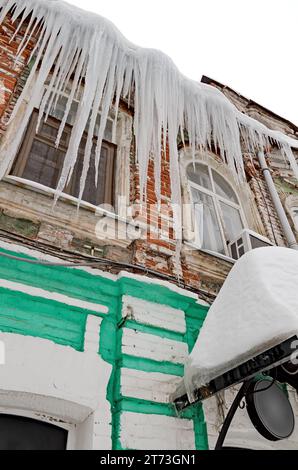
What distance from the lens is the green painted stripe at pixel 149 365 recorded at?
2.51 m

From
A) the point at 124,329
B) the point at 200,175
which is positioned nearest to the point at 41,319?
the point at 124,329

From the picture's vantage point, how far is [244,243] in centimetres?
419

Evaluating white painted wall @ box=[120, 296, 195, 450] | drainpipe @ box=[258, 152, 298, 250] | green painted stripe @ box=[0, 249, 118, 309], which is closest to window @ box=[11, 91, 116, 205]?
green painted stripe @ box=[0, 249, 118, 309]

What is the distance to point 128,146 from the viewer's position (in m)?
4.44

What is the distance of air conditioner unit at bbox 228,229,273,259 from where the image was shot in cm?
418

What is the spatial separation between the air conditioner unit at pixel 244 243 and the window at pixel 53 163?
5.48 ft

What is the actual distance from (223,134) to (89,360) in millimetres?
3463

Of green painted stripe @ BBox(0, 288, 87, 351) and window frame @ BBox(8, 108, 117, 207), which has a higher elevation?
window frame @ BBox(8, 108, 117, 207)

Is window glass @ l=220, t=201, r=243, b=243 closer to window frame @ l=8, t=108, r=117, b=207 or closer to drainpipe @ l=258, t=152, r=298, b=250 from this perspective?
drainpipe @ l=258, t=152, r=298, b=250

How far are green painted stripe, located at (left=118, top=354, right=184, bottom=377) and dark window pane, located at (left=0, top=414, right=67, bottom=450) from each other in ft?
1.99

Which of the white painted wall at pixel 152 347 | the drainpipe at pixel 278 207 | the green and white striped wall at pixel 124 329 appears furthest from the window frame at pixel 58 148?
the drainpipe at pixel 278 207

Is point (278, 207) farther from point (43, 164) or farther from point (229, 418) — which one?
point (229, 418)
